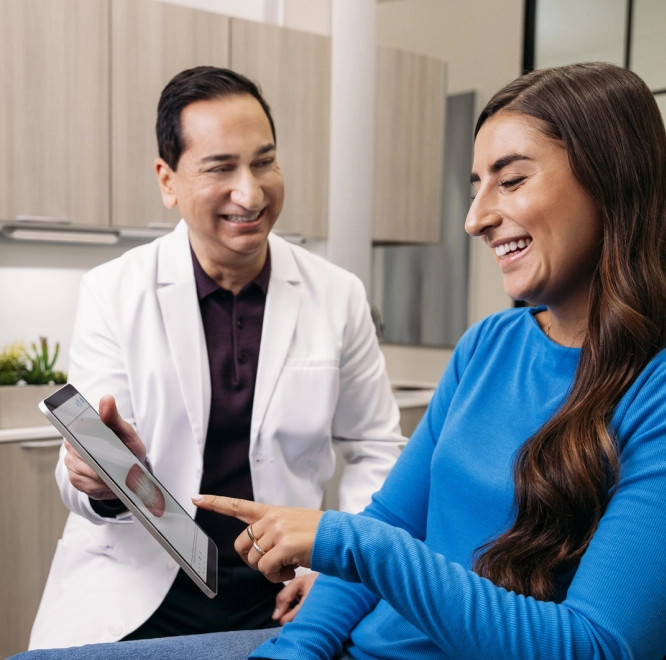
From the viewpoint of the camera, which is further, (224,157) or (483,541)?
(224,157)

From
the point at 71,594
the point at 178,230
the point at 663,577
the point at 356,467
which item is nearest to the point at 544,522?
the point at 663,577

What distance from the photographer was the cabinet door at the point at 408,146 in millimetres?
3967

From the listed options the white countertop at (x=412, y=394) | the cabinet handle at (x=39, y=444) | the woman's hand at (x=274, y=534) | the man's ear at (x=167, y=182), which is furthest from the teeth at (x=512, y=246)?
the white countertop at (x=412, y=394)

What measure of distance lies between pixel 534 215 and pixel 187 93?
105cm

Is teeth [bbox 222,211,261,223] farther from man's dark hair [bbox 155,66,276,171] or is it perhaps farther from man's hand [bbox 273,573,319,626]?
man's hand [bbox 273,573,319,626]

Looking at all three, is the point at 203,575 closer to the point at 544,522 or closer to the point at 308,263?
the point at 544,522

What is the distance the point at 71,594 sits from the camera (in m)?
1.65

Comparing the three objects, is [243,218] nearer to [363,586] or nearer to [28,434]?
[363,586]

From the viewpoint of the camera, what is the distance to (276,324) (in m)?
1.87

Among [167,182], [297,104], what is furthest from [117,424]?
[297,104]

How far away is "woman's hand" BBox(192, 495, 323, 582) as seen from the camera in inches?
37.1

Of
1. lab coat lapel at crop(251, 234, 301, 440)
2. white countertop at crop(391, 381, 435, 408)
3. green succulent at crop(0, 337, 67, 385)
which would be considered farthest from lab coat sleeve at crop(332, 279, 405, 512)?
white countertop at crop(391, 381, 435, 408)

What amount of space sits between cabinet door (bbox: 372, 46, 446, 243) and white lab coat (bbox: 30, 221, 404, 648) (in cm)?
209

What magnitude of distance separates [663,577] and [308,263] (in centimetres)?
125
